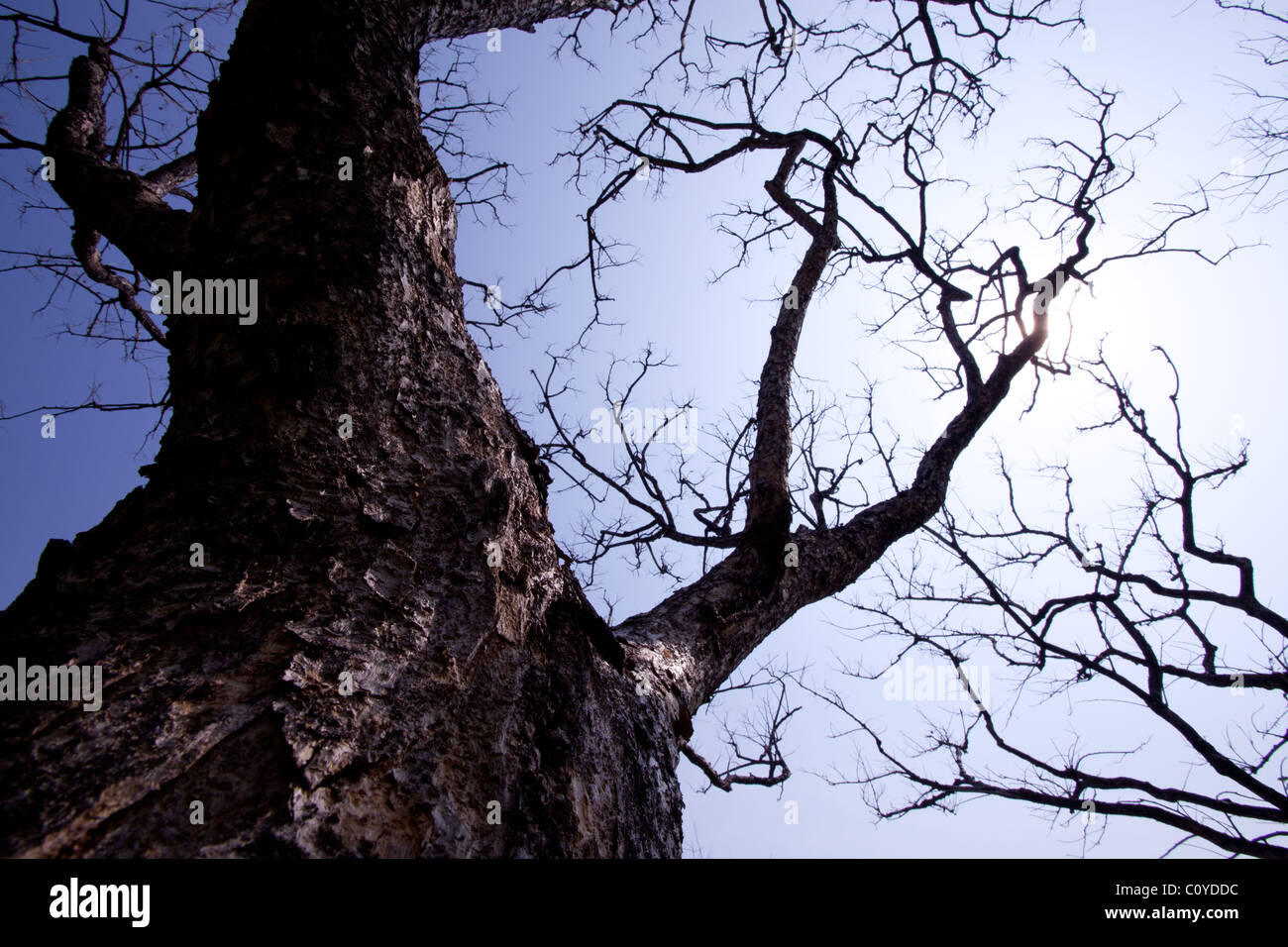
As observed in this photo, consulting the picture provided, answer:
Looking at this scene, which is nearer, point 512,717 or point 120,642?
point 120,642

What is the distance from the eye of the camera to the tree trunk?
770 millimetres

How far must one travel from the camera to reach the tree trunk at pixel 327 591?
0.77 m

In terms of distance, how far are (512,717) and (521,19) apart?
3.24 meters

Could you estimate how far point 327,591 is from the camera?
1011mm

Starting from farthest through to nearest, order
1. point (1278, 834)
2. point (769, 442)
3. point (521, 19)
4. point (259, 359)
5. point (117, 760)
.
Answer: point (1278, 834) < point (521, 19) < point (769, 442) < point (259, 359) < point (117, 760)

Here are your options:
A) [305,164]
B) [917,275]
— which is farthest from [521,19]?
[917,275]

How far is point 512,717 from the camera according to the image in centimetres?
104
